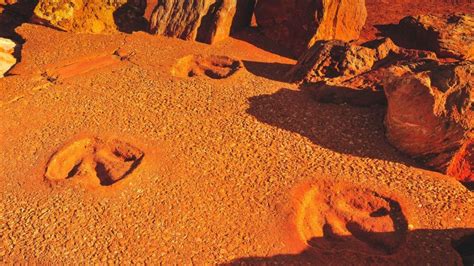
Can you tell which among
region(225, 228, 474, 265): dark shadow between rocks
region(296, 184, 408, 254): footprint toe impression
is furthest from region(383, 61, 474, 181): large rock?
region(225, 228, 474, 265): dark shadow between rocks

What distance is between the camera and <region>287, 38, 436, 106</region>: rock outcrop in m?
8.71

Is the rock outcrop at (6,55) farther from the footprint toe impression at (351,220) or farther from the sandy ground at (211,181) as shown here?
the footprint toe impression at (351,220)

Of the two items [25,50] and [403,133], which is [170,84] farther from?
[403,133]

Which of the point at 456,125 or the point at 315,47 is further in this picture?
the point at 315,47

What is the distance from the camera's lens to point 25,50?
35.2 ft

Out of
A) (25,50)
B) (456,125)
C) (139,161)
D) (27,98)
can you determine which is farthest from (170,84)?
(456,125)

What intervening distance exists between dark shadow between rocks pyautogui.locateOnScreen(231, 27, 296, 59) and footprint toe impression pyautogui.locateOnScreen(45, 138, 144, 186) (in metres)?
4.77

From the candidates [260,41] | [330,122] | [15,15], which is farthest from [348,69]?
[15,15]

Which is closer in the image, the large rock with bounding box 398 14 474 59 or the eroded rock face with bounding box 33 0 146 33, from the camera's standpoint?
the large rock with bounding box 398 14 474 59

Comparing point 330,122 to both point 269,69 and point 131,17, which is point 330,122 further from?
point 131,17

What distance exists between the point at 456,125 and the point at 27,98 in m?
8.22

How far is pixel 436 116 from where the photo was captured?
7293 millimetres

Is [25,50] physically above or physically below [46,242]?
above

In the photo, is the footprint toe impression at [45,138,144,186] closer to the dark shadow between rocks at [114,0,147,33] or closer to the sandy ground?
the sandy ground
